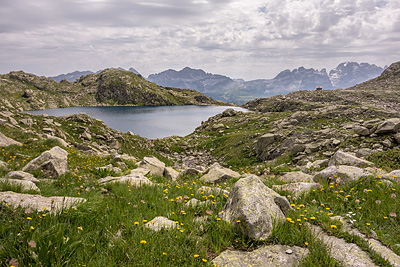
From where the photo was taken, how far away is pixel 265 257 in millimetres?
4211

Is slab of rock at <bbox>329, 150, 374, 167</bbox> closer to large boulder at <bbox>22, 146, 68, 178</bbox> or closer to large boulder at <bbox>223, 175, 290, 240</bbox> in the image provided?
large boulder at <bbox>223, 175, 290, 240</bbox>

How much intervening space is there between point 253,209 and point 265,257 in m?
1.04

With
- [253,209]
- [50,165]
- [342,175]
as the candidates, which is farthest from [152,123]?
[253,209]

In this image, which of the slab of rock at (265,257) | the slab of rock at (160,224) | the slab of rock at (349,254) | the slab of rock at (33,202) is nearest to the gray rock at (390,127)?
the slab of rock at (349,254)


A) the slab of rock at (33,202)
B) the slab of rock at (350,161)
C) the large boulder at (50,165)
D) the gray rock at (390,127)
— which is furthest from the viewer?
the gray rock at (390,127)

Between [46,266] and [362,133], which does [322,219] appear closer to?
[46,266]

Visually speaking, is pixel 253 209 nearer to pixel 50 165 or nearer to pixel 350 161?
pixel 50 165

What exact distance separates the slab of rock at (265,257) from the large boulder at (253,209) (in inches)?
12.9

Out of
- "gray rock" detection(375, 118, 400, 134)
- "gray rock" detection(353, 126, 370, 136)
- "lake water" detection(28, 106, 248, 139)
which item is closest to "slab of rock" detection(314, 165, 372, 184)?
"gray rock" detection(375, 118, 400, 134)

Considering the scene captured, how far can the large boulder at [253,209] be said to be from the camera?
4750 mm

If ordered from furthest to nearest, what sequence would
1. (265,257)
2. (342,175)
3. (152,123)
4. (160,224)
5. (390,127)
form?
1. (152,123)
2. (390,127)
3. (342,175)
4. (160,224)
5. (265,257)

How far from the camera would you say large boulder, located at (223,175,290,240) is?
4750 mm

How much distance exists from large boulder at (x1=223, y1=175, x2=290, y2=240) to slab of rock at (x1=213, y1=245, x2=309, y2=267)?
12.9 inches

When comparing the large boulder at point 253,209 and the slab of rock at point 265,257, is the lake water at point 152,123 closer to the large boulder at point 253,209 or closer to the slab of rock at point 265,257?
the large boulder at point 253,209
